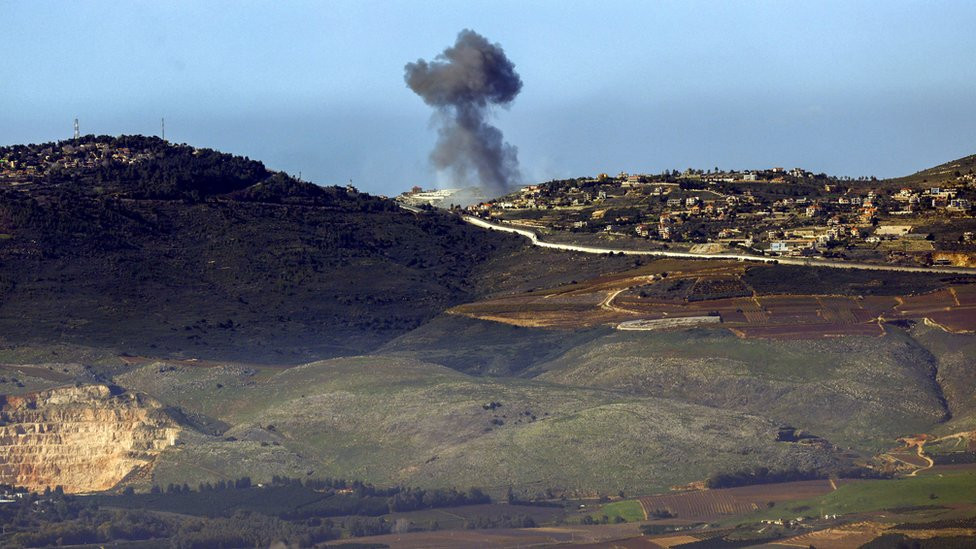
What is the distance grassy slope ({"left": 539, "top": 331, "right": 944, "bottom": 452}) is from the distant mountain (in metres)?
42.4

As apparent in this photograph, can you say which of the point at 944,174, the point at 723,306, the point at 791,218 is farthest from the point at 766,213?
the point at 723,306

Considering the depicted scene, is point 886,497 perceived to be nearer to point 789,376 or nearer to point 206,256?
point 789,376

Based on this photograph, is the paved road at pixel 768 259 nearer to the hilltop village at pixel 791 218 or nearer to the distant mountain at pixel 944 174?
the hilltop village at pixel 791 218

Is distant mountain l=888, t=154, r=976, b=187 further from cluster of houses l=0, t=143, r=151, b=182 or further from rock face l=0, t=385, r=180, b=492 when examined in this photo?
rock face l=0, t=385, r=180, b=492

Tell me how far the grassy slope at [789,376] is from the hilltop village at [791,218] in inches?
750

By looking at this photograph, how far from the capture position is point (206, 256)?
6964 inches

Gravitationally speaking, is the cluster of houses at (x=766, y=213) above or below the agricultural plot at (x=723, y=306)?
above

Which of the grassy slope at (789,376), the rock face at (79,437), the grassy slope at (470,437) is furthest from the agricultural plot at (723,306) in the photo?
the rock face at (79,437)

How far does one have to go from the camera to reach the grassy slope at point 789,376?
452ft

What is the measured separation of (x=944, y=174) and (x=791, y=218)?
16923mm

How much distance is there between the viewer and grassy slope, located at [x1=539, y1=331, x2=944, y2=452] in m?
138

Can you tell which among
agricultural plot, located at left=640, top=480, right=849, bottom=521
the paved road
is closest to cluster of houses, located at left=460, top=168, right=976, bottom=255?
the paved road

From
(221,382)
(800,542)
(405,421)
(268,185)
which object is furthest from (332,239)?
(800,542)

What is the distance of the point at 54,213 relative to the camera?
176625 millimetres
